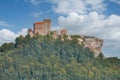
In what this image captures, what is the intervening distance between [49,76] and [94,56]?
2339 centimetres

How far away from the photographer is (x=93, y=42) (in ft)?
392

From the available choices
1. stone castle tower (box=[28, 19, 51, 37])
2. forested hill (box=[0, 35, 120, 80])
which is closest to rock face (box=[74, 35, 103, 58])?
forested hill (box=[0, 35, 120, 80])

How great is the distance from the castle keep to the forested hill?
153cm

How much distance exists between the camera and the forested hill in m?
98.3

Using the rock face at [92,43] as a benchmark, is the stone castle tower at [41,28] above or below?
above

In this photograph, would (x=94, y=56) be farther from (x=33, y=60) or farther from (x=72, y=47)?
(x=33, y=60)

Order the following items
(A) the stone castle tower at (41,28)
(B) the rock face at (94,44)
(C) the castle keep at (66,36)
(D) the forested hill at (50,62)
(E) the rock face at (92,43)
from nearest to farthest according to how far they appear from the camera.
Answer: (D) the forested hill at (50,62), (A) the stone castle tower at (41,28), (C) the castle keep at (66,36), (E) the rock face at (92,43), (B) the rock face at (94,44)

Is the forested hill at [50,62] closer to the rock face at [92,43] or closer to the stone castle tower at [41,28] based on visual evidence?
the stone castle tower at [41,28]

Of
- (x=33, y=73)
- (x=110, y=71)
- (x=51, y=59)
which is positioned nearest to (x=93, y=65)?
(x=110, y=71)

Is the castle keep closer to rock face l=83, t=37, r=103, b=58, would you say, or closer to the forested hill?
rock face l=83, t=37, r=103, b=58

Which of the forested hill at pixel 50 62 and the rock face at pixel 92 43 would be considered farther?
the rock face at pixel 92 43

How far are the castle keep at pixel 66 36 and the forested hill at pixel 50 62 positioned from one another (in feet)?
5.03

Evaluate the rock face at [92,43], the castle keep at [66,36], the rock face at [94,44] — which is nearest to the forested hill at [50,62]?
the castle keep at [66,36]

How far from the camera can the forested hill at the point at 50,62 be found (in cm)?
9831
